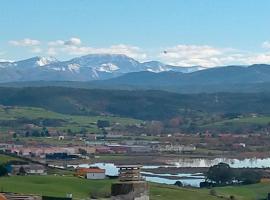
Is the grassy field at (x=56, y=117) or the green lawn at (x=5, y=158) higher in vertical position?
the grassy field at (x=56, y=117)

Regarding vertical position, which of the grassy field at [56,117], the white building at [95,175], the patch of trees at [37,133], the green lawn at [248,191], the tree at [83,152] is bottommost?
the green lawn at [248,191]

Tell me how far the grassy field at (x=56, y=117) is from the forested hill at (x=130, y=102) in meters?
8.07

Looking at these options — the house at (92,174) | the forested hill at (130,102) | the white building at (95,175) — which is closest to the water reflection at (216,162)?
the house at (92,174)

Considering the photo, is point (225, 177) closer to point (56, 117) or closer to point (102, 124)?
point (102, 124)

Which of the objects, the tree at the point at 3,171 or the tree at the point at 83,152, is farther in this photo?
the tree at the point at 83,152

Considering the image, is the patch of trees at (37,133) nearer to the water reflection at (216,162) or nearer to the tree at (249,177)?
the water reflection at (216,162)

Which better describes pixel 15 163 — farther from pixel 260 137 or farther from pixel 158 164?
pixel 260 137

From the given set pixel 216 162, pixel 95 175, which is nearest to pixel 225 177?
pixel 95 175

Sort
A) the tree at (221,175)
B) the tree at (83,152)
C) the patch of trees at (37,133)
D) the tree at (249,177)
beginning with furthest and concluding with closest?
the patch of trees at (37,133) → the tree at (83,152) → the tree at (221,175) → the tree at (249,177)

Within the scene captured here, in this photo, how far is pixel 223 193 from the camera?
4497 centimetres

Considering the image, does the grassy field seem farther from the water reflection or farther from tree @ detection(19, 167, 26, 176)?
tree @ detection(19, 167, 26, 176)

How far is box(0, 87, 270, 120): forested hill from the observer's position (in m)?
161

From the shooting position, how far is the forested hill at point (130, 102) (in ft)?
527

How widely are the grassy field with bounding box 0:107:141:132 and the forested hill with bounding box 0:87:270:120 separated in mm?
8075
